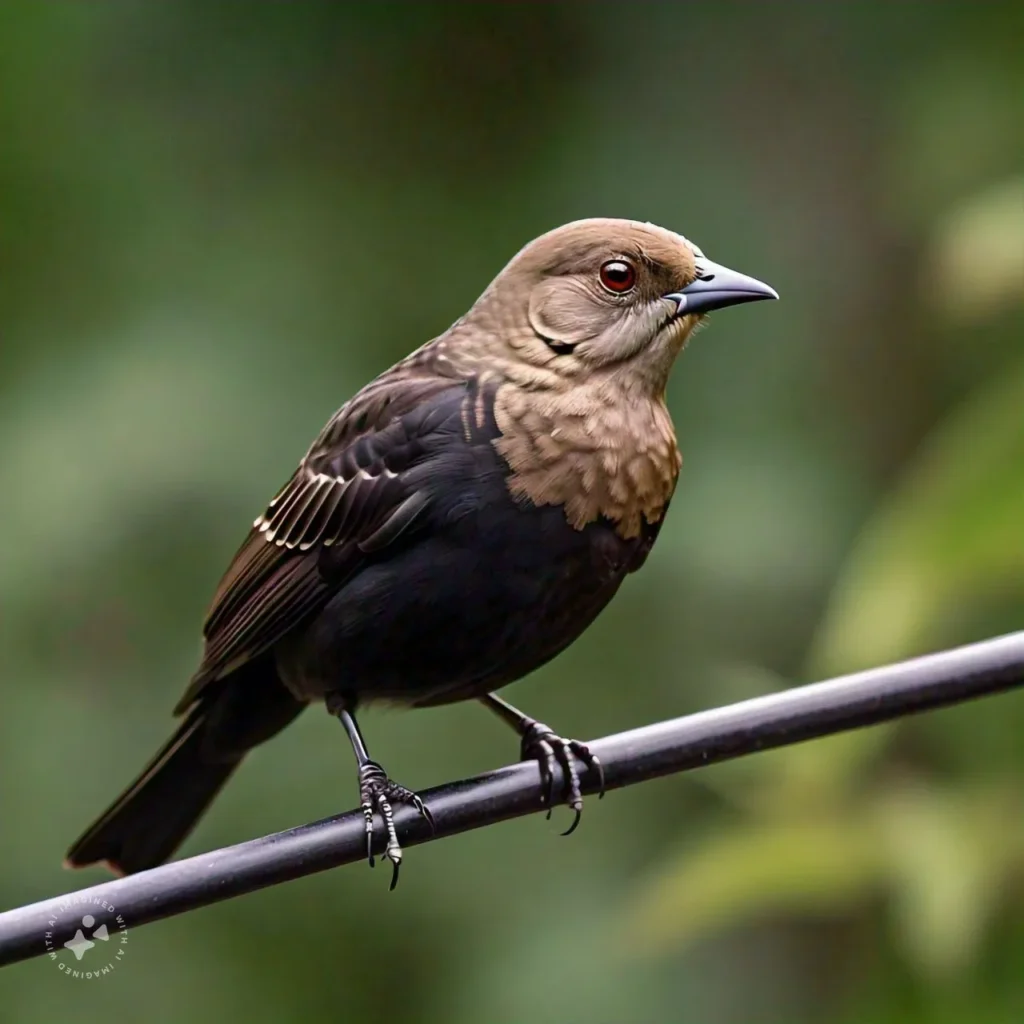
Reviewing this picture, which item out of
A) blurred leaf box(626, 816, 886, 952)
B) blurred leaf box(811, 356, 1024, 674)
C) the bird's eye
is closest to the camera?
blurred leaf box(811, 356, 1024, 674)

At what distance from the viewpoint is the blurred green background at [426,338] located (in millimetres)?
3822

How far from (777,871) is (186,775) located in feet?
4.23

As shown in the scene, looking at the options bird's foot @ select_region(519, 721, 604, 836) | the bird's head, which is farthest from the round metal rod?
the bird's head

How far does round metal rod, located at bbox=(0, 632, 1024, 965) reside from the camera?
1.82 m

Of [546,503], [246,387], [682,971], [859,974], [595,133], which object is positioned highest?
[595,133]

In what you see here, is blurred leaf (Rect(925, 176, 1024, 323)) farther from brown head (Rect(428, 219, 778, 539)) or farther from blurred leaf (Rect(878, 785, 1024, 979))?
blurred leaf (Rect(878, 785, 1024, 979))

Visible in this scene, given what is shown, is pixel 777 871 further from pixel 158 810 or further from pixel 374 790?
pixel 158 810

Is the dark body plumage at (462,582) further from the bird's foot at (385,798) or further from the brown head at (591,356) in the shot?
the bird's foot at (385,798)

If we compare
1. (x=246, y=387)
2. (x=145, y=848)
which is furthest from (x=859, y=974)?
(x=246, y=387)

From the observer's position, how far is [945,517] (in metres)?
2.17

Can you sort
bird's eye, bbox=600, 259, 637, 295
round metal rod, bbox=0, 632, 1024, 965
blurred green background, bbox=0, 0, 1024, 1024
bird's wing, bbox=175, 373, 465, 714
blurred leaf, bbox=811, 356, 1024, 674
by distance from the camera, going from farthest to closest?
blurred green background, bbox=0, 0, 1024, 1024 < bird's eye, bbox=600, 259, 637, 295 < bird's wing, bbox=175, 373, 465, 714 < blurred leaf, bbox=811, 356, 1024, 674 < round metal rod, bbox=0, 632, 1024, 965

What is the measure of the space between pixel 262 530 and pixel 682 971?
5.38 feet

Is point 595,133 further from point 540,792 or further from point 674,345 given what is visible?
point 540,792

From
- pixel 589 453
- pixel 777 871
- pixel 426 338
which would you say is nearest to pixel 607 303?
pixel 589 453
